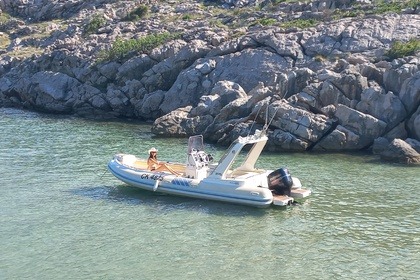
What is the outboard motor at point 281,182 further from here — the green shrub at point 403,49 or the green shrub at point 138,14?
the green shrub at point 138,14

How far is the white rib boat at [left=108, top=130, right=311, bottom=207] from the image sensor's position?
23531 millimetres

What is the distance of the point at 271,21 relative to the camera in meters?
54.0

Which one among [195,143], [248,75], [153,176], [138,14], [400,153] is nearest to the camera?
[153,176]

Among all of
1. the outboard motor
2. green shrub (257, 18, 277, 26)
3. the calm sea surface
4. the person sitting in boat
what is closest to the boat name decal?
the calm sea surface

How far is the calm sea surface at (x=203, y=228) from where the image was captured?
1784 centimetres

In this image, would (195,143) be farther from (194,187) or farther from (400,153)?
(400,153)

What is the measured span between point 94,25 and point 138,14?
212 inches

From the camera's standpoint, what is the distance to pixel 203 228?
2138 cm

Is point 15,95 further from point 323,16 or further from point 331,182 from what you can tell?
point 331,182

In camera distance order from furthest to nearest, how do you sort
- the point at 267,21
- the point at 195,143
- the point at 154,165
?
the point at 267,21
the point at 154,165
the point at 195,143

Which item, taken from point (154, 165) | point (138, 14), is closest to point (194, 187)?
point (154, 165)

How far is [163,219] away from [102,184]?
5.97 meters

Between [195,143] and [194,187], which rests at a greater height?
[195,143]

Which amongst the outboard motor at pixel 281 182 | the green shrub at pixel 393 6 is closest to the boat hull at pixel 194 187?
the outboard motor at pixel 281 182
